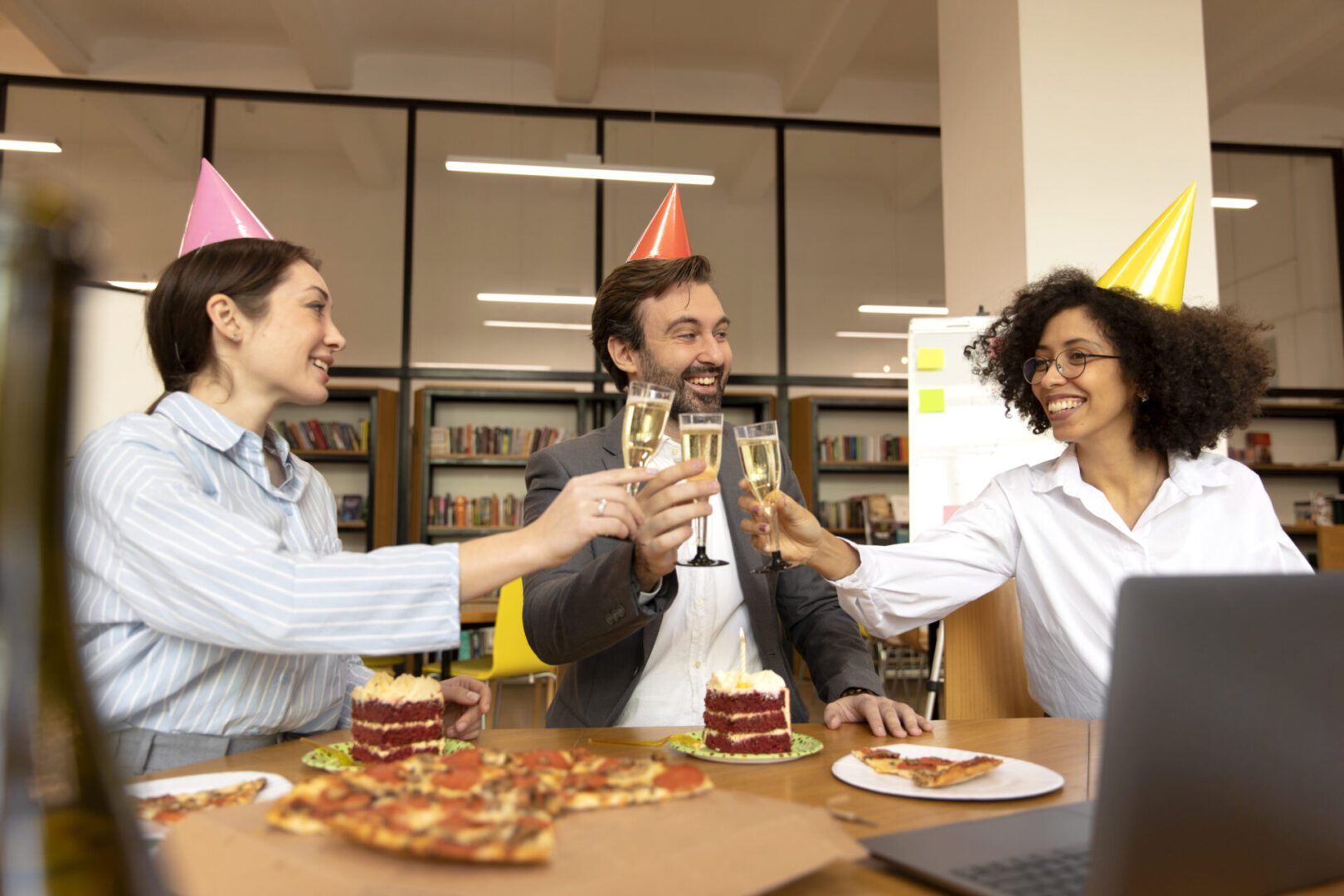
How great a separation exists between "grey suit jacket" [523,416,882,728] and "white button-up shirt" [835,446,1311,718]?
0.16m

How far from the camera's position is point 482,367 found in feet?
26.5

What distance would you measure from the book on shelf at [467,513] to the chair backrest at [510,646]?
362cm

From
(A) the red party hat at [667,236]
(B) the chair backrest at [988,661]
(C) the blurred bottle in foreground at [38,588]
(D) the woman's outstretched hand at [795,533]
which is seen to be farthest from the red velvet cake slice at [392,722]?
(A) the red party hat at [667,236]

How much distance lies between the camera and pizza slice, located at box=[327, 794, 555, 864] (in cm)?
62

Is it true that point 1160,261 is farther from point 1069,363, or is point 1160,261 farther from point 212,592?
point 212,592

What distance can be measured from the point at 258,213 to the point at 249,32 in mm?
1479

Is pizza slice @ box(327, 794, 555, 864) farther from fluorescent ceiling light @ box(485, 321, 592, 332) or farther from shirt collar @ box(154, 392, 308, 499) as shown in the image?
fluorescent ceiling light @ box(485, 321, 592, 332)

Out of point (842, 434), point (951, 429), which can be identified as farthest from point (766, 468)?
point (842, 434)

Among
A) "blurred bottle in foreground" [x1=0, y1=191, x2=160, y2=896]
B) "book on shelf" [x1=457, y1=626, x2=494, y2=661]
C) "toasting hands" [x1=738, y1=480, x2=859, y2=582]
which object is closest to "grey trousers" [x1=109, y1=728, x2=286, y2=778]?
"toasting hands" [x1=738, y1=480, x2=859, y2=582]

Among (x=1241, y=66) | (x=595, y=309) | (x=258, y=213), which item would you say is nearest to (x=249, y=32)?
(x=258, y=213)

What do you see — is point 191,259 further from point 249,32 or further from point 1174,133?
point 249,32

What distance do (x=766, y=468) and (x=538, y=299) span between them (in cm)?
641

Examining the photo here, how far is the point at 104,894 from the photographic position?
1.39 ft

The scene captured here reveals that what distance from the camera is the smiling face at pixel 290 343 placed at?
1.63 metres
